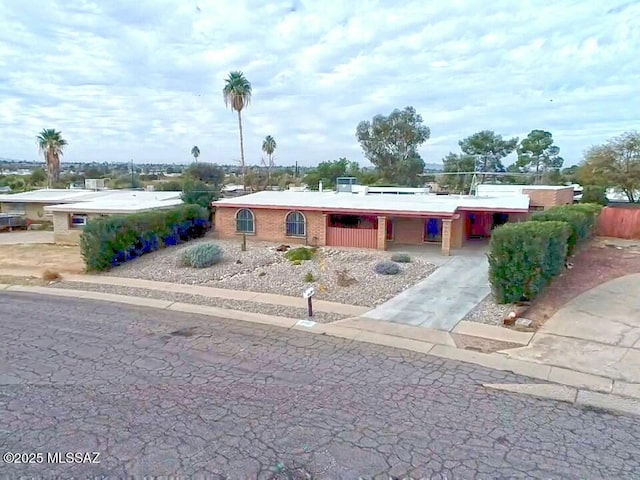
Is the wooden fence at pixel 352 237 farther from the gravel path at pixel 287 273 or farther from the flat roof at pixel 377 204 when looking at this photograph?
the flat roof at pixel 377 204

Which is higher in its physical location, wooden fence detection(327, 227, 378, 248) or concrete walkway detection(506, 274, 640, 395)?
wooden fence detection(327, 227, 378, 248)

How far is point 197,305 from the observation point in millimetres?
12359

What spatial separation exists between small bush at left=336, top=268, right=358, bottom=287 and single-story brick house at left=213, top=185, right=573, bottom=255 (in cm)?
535

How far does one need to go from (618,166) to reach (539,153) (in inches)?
1147

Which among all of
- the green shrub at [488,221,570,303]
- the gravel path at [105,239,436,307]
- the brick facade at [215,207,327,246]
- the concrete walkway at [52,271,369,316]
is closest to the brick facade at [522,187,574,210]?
the gravel path at [105,239,436,307]

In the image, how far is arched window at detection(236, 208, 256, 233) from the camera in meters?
23.0

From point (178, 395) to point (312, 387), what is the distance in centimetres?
205

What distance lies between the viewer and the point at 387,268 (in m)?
15.6

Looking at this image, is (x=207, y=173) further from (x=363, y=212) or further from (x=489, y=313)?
(x=489, y=313)

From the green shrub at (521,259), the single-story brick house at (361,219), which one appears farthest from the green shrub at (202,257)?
the green shrub at (521,259)

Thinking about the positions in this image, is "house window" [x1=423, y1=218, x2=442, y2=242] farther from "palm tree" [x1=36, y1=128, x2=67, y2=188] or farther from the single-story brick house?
"palm tree" [x1=36, y1=128, x2=67, y2=188]

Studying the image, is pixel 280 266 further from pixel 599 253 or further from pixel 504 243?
pixel 599 253

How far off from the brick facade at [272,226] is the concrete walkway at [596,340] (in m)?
11.9

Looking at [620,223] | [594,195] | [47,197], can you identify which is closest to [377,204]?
[620,223]
